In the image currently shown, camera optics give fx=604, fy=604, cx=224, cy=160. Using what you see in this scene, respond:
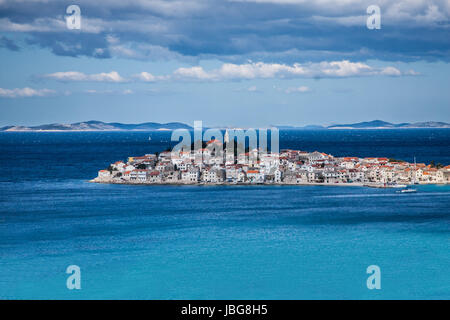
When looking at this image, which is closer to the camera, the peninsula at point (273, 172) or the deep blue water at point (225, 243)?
the deep blue water at point (225, 243)

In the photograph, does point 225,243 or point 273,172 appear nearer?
point 225,243

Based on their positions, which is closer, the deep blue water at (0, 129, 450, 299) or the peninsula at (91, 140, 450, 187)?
the deep blue water at (0, 129, 450, 299)

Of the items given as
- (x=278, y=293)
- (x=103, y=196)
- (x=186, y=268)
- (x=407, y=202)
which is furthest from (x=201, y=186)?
(x=278, y=293)

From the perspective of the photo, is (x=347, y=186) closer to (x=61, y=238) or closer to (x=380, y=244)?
(x=380, y=244)

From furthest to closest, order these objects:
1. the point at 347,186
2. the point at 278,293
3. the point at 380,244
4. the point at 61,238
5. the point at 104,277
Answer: the point at 347,186
the point at 61,238
the point at 380,244
the point at 104,277
the point at 278,293

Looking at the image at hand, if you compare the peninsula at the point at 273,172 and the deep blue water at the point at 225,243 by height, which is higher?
the peninsula at the point at 273,172

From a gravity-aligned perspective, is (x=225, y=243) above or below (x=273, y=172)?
below

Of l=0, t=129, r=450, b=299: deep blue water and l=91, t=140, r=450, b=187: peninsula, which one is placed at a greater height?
l=91, t=140, r=450, b=187: peninsula
